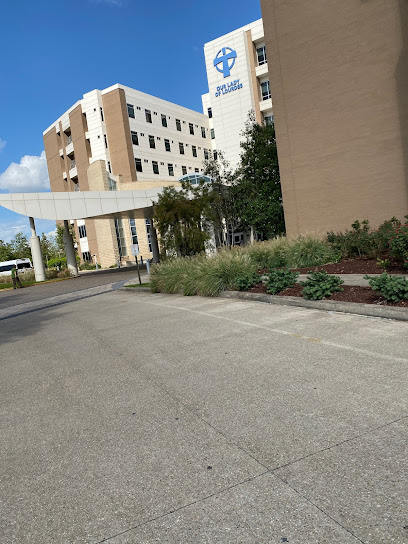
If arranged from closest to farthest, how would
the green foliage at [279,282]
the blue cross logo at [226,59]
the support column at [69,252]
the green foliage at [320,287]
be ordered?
the green foliage at [320,287] < the green foliage at [279,282] < the support column at [69,252] < the blue cross logo at [226,59]

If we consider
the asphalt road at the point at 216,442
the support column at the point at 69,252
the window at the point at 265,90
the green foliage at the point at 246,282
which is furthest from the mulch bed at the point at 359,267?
the window at the point at 265,90

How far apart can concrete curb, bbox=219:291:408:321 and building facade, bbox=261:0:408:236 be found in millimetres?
9094

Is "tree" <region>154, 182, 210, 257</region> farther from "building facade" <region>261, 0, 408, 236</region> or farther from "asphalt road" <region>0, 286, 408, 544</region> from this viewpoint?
"asphalt road" <region>0, 286, 408, 544</region>

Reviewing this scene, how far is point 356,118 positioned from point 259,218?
8.07m

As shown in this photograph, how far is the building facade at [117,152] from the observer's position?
52.7 metres

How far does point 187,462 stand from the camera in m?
3.17

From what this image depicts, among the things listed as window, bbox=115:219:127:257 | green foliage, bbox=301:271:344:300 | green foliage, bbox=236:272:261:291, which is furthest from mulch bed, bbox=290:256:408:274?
window, bbox=115:219:127:257

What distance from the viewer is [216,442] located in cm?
344

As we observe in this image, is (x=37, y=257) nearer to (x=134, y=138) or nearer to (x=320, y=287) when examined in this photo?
(x=134, y=138)

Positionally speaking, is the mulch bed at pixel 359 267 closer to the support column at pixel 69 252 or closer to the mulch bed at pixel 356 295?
the mulch bed at pixel 356 295

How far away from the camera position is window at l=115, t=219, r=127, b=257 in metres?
53.8

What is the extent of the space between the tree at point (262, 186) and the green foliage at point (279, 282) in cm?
1358

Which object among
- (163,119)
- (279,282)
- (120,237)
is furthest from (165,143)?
(279,282)

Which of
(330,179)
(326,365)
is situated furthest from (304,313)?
(330,179)
